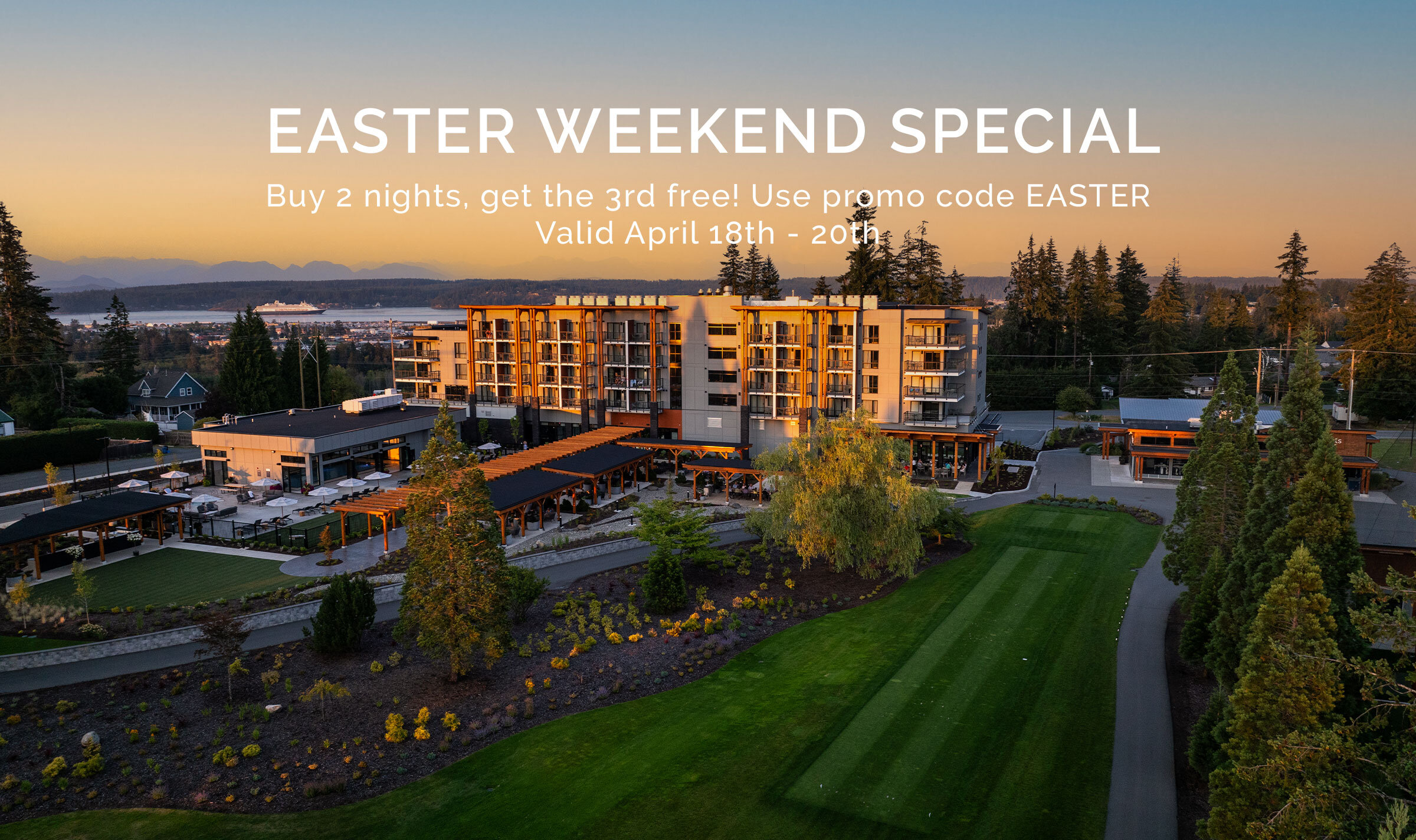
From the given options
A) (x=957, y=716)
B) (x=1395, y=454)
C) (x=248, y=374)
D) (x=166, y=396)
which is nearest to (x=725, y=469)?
(x=957, y=716)

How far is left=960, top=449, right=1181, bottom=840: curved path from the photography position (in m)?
19.1

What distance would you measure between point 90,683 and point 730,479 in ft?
120

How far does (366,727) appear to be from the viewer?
2291 centimetres

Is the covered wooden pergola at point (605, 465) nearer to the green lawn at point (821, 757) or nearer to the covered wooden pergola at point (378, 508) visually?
the covered wooden pergola at point (378, 508)

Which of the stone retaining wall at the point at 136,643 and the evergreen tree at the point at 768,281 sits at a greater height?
the evergreen tree at the point at 768,281

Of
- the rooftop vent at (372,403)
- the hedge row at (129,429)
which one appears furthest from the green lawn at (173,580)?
the hedge row at (129,429)

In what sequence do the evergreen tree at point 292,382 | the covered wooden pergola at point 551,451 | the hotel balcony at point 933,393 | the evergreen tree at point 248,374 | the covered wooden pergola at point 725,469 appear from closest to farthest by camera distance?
the covered wooden pergola at point 551,451 < the covered wooden pergola at point 725,469 < the hotel balcony at point 933,393 < the evergreen tree at point 248,374 < the evergreen tree at point 292,382

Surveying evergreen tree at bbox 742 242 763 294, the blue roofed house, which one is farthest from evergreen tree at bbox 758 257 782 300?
the blue roofed house

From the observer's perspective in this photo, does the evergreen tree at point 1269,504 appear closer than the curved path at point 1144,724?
No

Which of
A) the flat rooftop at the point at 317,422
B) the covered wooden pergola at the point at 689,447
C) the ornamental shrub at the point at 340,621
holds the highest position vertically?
the flat rooftop at the point at 317,422

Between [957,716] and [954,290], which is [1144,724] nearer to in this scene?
[957,716]

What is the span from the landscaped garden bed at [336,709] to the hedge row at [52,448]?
4215 cm

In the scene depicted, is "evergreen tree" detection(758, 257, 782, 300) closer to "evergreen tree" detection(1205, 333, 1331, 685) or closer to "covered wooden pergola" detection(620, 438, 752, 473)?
"covered wooden pergola" detection(620, 438, 752, 473)

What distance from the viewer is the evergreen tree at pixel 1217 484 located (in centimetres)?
2675
